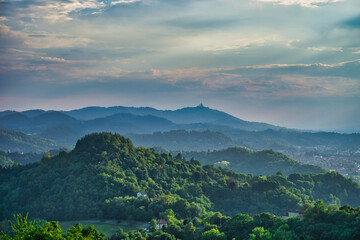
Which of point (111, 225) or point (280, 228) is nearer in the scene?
point (280, 228)

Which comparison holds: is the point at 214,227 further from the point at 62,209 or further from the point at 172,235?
the point at 62,209

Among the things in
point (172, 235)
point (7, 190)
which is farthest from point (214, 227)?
point (7, 190)

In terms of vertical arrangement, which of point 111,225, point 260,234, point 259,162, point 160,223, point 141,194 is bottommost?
point 259,162

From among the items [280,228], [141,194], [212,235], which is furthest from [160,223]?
[280,228]

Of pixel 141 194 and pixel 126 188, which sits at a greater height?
pixel 126 188

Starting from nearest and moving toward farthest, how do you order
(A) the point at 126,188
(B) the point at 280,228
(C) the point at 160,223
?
(B) the point at 280,228 → (C) the point at 160,223 → (A) the point at 126,188

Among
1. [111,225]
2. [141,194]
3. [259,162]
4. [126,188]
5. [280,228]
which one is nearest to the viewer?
[280,228]

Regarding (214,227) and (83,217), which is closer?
(214,227)

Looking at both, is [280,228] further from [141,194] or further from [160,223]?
[141,194]

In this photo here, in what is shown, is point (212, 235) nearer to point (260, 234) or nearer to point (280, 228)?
point (260, 234)
